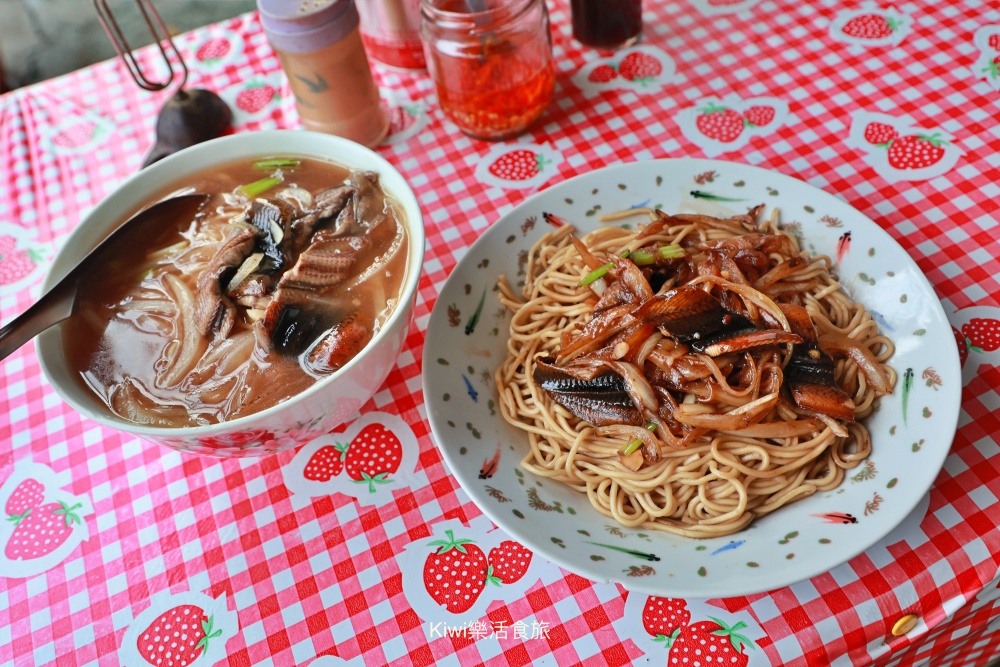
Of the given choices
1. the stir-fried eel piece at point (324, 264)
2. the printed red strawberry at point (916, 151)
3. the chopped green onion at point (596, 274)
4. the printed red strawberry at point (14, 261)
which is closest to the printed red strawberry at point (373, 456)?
the stir-fried eel piece at point (324, 264)

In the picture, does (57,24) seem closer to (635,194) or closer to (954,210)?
(635,194)

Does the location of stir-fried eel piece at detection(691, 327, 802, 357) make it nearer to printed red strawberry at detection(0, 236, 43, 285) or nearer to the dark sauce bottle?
the dark sauce bottle

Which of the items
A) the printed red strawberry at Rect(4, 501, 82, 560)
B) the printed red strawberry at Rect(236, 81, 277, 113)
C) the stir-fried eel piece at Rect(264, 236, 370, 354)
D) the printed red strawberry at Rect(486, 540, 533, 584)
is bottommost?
the printed red strawberry at Rect(486, 540, 533, 584)

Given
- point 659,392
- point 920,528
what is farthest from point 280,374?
point 920,528

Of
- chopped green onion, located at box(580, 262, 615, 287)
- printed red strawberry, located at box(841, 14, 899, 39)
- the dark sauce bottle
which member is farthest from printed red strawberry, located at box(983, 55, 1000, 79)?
chopped green onion, located at box(580, 262, 615, 287)

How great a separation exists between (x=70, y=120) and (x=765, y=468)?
9.28 ft

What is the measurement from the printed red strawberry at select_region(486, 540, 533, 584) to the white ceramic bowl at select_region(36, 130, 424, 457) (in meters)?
0.47

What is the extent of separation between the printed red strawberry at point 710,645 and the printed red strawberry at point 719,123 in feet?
5.19

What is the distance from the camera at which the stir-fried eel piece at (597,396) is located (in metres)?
1.74

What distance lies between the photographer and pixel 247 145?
80.0 inches

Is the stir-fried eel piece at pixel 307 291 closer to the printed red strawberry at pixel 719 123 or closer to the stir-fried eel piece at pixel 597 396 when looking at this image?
the stir-fried eel piece at pixel 597 396

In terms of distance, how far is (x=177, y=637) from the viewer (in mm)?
1637

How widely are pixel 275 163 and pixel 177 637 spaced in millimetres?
1221

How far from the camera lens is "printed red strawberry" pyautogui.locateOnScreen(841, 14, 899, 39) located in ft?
8.73
